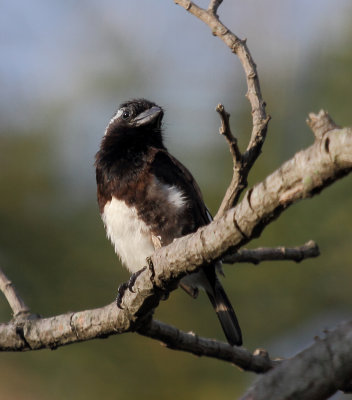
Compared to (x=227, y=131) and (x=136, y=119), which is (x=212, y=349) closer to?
(x=227, y=131)

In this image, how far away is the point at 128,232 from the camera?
4523 mm

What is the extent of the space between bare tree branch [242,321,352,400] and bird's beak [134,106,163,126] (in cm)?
373

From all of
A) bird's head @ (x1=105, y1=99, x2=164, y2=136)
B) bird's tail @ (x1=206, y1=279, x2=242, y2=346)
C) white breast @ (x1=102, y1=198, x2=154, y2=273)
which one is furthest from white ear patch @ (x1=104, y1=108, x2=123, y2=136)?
bird's tail @ (x1=206, y1=279, x2=242, y2=346)

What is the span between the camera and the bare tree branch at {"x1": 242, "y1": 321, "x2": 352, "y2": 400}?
1.76m

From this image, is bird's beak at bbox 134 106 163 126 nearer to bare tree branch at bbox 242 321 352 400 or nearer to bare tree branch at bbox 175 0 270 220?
bare tree branch at bbox 175 0 270 220

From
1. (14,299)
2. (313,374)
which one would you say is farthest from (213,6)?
(313,374)

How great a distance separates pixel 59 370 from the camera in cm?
584

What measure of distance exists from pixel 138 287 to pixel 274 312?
9.72 feet

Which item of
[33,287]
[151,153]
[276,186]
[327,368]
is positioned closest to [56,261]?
[33,287]

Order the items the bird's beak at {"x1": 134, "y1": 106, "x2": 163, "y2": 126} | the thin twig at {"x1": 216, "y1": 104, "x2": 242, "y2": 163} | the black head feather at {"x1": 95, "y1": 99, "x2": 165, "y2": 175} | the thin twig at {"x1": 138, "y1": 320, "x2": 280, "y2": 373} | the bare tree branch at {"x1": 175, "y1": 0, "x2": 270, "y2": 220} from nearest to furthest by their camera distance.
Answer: the thin twig at {"x1": 216, "y1": 104, "x2": 242, "y2": 163} < the bare tree branch at {"x1": 175, "y1": 0, "x2": 270, "y2": 220} < the thin twig at {"x1": 138, "y1": 320, "x2": 280, "y2": 373} < the black head feather at {"x1": 95, "y1": 99, "x2": 165, "y2": 175} < the bird's beak at {"x1": 134, "y1": 106, "x2": 163, "y2": 126}

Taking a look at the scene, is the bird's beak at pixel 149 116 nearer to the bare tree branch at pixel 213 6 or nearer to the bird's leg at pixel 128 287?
the bare tree branch at pixel 213 6

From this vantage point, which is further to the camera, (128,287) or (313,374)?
(128,287)

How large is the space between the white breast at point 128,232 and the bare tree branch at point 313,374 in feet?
8.70

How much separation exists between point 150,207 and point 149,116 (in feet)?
4.01
